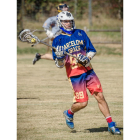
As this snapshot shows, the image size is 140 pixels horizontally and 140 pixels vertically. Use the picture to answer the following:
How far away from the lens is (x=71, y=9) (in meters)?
28.2

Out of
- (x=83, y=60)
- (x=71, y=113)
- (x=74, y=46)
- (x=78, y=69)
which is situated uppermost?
(x=74, y=46)

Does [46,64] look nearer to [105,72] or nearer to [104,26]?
[105,72]

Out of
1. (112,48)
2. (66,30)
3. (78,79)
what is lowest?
(112,48)

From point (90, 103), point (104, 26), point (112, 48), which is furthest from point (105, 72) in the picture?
point (104, 26)

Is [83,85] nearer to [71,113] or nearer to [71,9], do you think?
[71,113]

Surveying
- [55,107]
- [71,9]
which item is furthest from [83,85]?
[71,9]

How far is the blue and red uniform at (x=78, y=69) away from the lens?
6.12 m

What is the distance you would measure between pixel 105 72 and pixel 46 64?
3.22 m

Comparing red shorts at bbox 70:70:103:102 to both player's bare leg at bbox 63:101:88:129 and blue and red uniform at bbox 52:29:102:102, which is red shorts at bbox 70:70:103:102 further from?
player's bare leg at bbox 63:101:88:129

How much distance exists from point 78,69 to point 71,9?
73.9 feet

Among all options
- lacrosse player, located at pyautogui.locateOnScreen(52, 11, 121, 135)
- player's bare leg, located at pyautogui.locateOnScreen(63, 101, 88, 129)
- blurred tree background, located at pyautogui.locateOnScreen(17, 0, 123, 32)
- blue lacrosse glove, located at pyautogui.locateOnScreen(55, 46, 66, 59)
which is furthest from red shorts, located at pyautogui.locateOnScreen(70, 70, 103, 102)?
blurred tree background, located at pyautogui.locateOnScreen(17, 0, 123, 32)

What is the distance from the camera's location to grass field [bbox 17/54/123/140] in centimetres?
625

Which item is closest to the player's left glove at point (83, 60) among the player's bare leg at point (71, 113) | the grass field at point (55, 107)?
the player's bare leg at point (71, 113)

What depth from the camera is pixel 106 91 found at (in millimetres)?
9898
